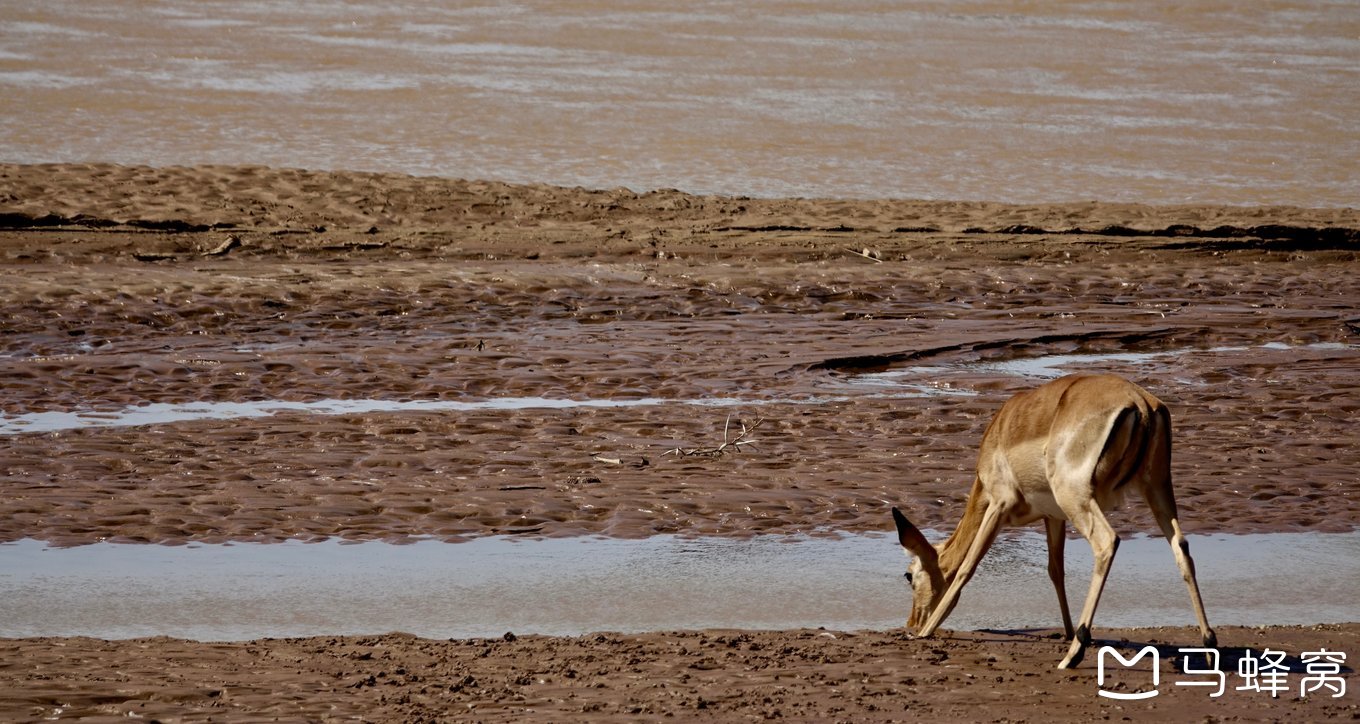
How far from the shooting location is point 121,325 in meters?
14.0

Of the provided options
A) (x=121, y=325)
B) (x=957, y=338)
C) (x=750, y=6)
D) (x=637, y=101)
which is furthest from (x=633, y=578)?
(x=750, y=6)

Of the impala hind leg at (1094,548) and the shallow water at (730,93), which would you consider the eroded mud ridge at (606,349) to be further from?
the shallow water at (730,93)

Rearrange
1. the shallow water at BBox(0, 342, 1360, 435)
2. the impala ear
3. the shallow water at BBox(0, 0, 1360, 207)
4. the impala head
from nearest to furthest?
the impala ear → the impala head → the shallow water at BBox(0, 342, 1360, 435) → the shallow water at BBox(0, 0, 1360, 207)

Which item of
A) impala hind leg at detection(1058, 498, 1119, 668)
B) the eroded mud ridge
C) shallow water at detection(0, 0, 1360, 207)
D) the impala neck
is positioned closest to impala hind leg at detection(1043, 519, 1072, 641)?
the impala neck

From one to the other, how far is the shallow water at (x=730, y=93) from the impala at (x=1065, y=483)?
14.3m

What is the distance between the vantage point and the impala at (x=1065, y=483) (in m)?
6.54

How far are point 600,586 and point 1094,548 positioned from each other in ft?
8.48

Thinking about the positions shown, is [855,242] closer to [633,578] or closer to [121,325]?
[121,325]

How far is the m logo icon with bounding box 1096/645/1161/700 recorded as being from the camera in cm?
637

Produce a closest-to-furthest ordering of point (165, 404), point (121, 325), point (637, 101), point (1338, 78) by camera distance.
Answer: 1. point (165, 404)
2. point (121, 325)
3. point (637, 101)
4. point (1338, 78)

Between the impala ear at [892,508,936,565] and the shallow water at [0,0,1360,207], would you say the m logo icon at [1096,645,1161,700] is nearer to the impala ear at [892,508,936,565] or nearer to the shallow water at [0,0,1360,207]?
the impala ear at [892,508,936,565]

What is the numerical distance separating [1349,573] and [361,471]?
553 centimetres

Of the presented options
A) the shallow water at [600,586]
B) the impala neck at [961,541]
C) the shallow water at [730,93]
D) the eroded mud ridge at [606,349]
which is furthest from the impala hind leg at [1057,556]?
the shallow water at [730,93]

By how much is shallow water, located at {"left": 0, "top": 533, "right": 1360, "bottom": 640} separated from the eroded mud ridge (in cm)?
31
